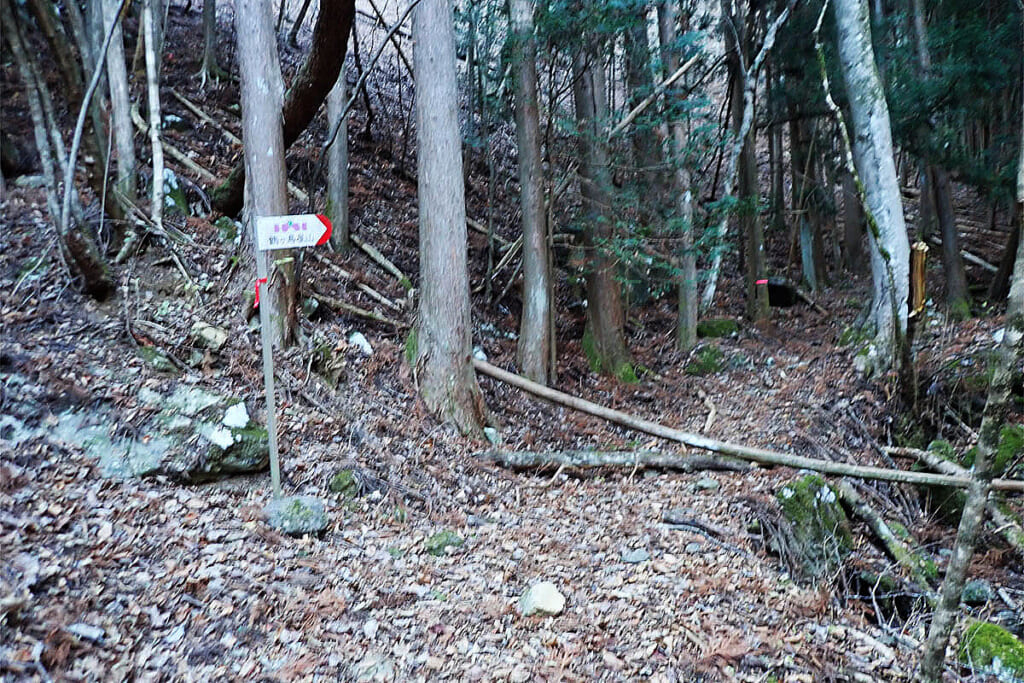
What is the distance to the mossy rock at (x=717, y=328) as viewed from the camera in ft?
47.0

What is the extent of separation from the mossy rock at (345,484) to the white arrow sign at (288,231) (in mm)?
1959

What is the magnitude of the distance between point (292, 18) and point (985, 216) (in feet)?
76.1

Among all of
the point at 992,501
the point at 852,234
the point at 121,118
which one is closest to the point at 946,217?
the point at 852,234

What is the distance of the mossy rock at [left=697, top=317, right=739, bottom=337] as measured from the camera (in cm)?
1432

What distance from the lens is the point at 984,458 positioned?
3.65 metres

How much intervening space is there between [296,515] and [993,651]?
4.78 m

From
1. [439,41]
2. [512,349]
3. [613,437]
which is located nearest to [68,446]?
[439,41]

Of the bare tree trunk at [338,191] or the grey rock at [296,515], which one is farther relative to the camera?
the bare tree trunk at [338,191]

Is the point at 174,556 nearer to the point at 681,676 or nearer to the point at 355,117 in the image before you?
the point at 681,676

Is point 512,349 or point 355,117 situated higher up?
point 355,117

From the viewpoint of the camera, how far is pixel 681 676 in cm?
401

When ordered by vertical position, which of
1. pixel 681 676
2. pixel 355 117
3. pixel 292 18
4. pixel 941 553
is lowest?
pixel 941 553

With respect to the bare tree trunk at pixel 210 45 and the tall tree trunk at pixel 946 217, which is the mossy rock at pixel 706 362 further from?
the bare tree trunk at pixel 210 45

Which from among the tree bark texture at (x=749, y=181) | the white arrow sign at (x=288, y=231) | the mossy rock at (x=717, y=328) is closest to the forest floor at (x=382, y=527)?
the white arrow sign at (x=288, y=231)
